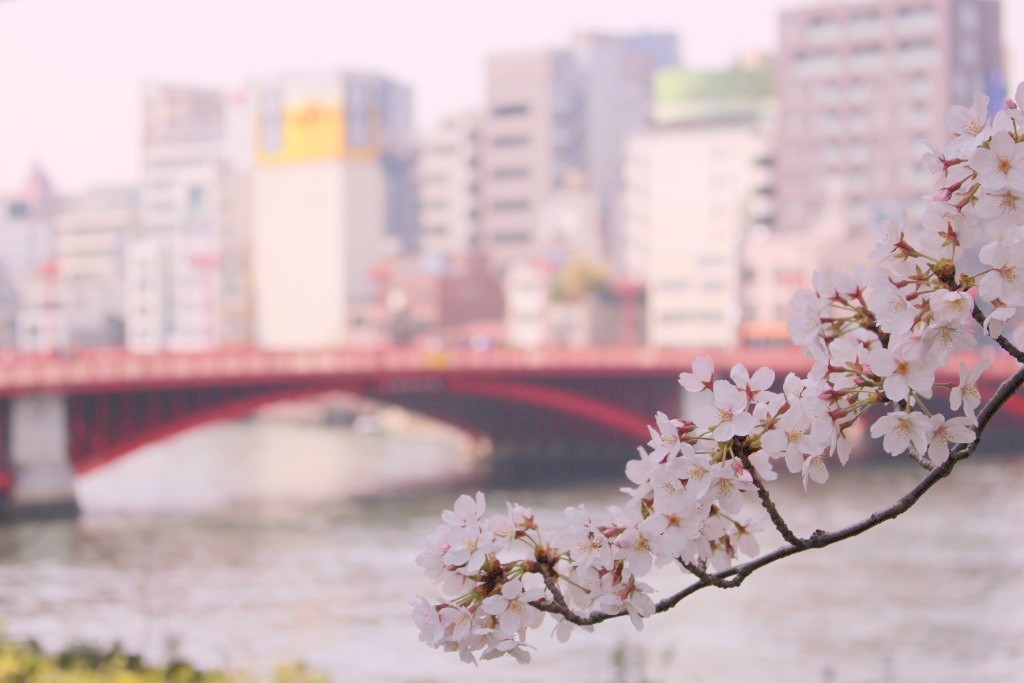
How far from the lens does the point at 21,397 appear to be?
56.4m

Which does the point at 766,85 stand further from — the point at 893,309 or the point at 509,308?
the point at 893,309

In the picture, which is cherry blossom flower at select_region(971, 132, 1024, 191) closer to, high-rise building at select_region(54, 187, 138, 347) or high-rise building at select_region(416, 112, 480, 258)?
high-rise building at select_region(416, 112, 480, 258)

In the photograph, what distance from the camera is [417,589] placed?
40.0 m

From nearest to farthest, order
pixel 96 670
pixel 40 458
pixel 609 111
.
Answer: pixel 96 670 → pixel 40 458 → pixel 609 111

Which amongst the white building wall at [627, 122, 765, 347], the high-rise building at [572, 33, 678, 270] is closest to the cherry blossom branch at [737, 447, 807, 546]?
the white building wall at [627, 122, 765, 347]

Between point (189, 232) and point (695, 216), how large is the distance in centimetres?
5613

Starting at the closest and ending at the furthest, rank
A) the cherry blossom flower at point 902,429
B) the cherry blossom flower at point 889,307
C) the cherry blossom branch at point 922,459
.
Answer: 1. the cherry blossom flower at point 889,307
2. the cherry blossom flower at point 902,429
3. the cherry blossom branch at point 922,459

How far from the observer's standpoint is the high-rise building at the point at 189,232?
143 metres

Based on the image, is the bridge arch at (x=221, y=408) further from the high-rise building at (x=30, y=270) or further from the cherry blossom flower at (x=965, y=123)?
the cherry blossom flower at (x=965, y=123)

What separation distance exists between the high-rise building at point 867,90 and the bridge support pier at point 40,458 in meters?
57.9

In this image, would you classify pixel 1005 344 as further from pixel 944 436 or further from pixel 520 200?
pixel 520 200

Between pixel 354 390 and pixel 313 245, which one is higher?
pixel 313 245

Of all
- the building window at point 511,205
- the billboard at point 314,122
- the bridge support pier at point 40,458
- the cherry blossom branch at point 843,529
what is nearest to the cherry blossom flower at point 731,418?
the cherry blossom branch at point 843,529

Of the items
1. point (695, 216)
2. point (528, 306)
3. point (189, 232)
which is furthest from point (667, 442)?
point (189, 232)
